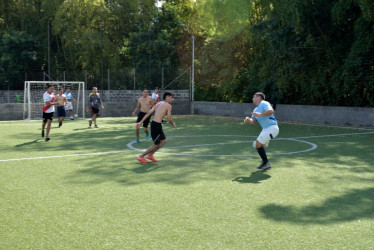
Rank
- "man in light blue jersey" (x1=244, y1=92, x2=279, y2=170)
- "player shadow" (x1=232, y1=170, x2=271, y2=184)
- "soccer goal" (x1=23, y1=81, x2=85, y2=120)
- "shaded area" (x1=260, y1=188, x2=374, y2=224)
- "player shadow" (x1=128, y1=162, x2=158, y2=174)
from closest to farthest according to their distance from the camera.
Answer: "shaded area" (x1=260, y1=188, x2=374, y2=224) → "player shadow" (x1=232, y1=170, x2=271, y2=184) → "player shadow" (x1=128, y1=162, x2=158, y2=174) → "man in light blue jersey" (x1=244, y1=92, x2=279, y2=170) → "soccer goal" (x1=23, y1=81, x2=85, y2=120)

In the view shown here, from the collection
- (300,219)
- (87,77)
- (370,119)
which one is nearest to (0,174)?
(300,219)

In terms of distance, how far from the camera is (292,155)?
10992 millimetres

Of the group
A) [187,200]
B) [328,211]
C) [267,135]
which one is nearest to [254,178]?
[267,135]

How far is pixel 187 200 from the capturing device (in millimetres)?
6355

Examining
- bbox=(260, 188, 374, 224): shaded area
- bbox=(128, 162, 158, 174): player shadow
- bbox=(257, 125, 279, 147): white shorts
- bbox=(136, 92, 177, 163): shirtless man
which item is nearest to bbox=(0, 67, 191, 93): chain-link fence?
bbox=(136, 92, 177, 163): shirtless man

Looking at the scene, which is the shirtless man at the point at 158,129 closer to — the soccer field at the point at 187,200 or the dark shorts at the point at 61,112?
the soccer field at the point at 187,200

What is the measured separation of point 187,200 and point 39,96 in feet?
80.7

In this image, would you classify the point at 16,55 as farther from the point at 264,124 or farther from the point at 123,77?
the point at 264,124

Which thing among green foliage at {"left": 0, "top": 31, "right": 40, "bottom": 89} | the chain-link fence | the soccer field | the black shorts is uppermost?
green foliage at {"left": 0, "top": 31, "right": 40, "bottom": 89}

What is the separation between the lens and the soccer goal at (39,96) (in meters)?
26.8

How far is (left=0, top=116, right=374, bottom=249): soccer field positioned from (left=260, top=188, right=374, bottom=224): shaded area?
14 millimetres

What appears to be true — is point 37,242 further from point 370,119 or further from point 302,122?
point 302,122

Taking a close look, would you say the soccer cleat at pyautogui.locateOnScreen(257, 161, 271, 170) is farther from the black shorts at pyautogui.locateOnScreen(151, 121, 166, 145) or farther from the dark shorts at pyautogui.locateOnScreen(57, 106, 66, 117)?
the dark shorts at pyautogui.locateOnScreen(57, 106, 66, 117)

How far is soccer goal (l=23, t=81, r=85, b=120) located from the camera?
26.8 meters
